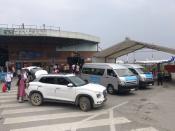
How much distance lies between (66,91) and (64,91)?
0.37 ft

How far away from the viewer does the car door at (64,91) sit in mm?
15328

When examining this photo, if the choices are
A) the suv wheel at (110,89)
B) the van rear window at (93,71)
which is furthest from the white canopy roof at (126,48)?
the suv wheel at (110,89)

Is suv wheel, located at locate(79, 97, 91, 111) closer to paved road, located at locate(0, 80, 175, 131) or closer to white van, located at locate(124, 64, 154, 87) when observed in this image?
paved road, located at locate(0, 80, 175, 131)

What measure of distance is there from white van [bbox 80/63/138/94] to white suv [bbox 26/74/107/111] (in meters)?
4.86

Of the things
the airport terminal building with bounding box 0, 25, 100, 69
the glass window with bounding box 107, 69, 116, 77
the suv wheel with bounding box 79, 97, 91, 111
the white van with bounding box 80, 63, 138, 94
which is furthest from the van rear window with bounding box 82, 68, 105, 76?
the airport terminal building with bounding box 0, 25, 100, 69

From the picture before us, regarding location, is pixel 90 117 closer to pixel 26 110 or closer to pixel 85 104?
pixel 85 104

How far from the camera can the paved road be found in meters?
11.5

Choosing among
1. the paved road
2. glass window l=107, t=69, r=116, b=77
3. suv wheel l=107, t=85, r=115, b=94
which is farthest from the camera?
glass window l=107, t=69, r=116, b=77

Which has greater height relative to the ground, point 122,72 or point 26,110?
point 122,72

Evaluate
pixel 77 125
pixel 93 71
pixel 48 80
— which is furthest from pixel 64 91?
pixel 93 71

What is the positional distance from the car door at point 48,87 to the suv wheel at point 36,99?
12.1 inches

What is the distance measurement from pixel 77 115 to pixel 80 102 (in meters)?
1.36

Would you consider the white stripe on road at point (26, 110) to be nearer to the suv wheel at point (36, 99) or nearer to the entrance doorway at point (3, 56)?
the suv wheel at point (36, 99)

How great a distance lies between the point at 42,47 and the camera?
143 ft
